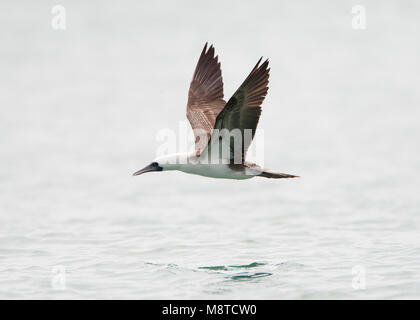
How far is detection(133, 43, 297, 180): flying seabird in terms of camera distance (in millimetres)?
11633

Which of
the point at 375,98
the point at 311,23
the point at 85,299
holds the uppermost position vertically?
the point at 311,23

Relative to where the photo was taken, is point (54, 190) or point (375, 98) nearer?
point (54, 190)

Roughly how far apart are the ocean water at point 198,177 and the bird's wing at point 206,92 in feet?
6.98

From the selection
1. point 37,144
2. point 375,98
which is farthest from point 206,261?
point 375,98

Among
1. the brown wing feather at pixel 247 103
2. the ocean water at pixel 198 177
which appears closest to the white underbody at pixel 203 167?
the brown wing feather at pixel 247 103

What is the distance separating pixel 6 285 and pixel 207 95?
441cm

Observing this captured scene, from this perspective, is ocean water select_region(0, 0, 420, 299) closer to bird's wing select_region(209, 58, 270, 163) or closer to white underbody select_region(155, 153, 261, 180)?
white underbody select_region(155, 153, 261, 180)

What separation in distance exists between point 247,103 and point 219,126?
1.73 ft

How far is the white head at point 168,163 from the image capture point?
12906 millimetres

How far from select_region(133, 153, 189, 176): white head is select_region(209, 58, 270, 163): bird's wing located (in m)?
1.02

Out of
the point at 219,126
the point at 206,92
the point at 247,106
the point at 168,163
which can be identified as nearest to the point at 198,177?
the point at 206,92

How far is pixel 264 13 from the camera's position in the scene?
134ft

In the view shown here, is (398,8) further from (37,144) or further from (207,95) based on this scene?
(207,95)

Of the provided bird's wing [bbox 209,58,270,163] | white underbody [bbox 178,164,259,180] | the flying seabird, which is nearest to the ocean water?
white underbody [bbox 178,164,259,180]
